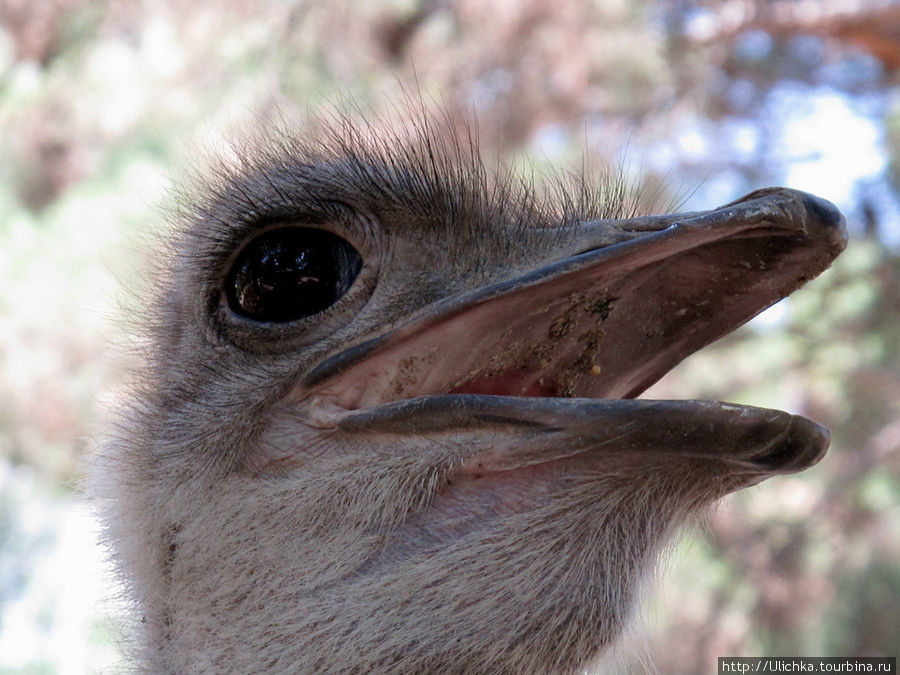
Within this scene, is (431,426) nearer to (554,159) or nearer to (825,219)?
(825,219)

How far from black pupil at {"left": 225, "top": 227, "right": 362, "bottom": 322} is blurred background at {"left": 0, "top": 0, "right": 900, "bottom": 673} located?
3635 mm

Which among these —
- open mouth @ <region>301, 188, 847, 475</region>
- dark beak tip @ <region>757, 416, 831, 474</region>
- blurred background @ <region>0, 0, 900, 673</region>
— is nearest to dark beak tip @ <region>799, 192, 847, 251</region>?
open mouth @ <region>301, 188, 847, 475</region>

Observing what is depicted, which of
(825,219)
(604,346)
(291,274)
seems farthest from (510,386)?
(825,219)

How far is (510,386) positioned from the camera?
4.89 ft

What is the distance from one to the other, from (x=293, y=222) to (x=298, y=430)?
0.37m

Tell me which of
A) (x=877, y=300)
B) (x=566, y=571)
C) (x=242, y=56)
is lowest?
(x=566, y=571)

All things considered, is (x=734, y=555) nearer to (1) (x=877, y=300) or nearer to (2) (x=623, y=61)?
(1) (x=877, y=300)

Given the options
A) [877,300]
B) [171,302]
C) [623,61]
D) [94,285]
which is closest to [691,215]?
[171,302]

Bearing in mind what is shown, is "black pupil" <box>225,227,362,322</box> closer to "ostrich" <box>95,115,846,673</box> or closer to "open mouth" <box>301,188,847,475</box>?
"ostrich" <box>95,115,846,673</box>

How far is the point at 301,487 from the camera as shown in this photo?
57.2 inches

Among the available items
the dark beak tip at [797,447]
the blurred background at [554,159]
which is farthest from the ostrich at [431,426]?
the blurred background at [554,159]

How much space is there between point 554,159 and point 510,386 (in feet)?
13.0

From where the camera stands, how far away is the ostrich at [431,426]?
1.29 m

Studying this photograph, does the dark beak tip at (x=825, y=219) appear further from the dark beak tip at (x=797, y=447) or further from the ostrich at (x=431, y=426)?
the dark beak tip at (x=797, y=447)
